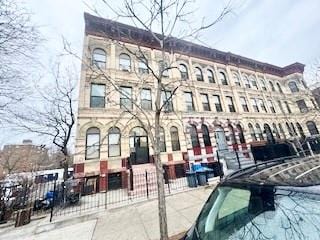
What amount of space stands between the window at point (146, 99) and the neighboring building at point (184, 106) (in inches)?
3.4

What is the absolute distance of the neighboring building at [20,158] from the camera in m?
9.75

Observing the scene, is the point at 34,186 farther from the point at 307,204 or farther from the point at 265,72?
the point at 265,72

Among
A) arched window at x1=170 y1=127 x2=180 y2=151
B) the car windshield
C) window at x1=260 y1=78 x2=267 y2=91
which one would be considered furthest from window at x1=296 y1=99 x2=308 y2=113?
the car windshield

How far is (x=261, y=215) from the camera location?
4.97 ft

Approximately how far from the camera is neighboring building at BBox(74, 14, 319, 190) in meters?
11.1

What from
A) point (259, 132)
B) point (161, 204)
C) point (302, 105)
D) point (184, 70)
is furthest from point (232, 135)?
point (302, 105)

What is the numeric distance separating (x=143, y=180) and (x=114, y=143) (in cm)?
349

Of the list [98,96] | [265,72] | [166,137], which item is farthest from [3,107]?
[265,72]

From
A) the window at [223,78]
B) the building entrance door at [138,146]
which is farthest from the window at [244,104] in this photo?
the building entrance door at [138,146]

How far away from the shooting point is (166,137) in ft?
44.1

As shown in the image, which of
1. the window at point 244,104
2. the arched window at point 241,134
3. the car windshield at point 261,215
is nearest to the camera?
the car windshield at point 261,215

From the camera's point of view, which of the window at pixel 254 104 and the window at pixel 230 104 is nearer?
the window at pixel 230 104

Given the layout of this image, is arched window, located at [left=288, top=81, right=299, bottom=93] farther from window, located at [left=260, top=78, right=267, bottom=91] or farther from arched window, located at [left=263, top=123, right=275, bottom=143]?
arched window, located at [left=263, top=123, right=275, bottom=143]

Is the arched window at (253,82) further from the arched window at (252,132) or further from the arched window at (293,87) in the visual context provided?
the arched window at (293,87)
